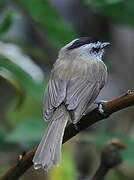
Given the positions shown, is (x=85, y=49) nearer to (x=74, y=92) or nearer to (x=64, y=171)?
(x=74, y=92)

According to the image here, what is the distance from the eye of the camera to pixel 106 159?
3266mm

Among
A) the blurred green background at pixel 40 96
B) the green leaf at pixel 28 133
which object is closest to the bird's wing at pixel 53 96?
the blurred green background at pixel 40 96

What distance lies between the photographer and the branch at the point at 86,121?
2.89m

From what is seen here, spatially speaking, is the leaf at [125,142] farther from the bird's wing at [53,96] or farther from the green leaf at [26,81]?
the bird's wing at [53,96]

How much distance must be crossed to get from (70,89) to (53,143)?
2.13ft

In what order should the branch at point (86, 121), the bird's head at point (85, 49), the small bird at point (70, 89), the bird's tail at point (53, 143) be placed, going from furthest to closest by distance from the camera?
1. the bird's head at point (85, 49)
2. the small bird at point (70, 89)
3. the bird's tail at point (53, 143)
4. the branch at point (86, 121)

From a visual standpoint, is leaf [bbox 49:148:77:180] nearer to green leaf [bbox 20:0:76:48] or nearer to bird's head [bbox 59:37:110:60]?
bird's head [bbox 59:37:110:60]

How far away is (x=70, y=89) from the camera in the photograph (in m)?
4.10

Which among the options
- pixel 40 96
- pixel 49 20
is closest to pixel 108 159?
pixel 40 96

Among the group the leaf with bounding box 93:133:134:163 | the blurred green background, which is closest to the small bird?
the blurred green background

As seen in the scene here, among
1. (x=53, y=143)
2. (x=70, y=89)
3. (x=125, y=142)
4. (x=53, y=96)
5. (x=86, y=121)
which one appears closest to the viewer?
(x=86, y=121)

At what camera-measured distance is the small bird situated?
3484 millimetres

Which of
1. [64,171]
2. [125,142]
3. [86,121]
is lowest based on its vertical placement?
[125,142]

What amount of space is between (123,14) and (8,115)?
166 centimetres
